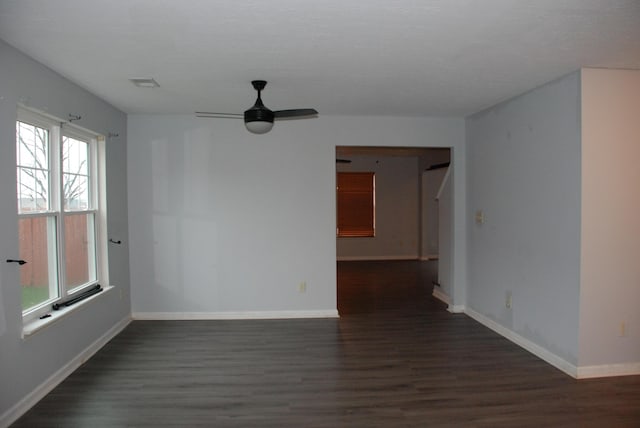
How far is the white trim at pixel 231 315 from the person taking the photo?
5012 mm

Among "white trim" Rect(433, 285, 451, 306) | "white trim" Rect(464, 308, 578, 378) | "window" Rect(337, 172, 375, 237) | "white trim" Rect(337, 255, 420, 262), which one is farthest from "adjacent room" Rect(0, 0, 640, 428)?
"window" Rect(337, 172, 375, 237)

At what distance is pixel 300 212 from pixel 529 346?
9.60 ft

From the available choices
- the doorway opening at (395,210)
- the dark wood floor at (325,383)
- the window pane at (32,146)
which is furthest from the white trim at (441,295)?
the window pane at (32,146)

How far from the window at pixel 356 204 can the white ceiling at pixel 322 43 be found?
6143mm

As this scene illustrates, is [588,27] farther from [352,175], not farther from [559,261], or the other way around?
[352,175]

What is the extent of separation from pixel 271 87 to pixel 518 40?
6.90ft

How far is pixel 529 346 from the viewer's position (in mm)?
3910

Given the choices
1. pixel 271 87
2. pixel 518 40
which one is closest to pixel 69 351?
pixel 271 87

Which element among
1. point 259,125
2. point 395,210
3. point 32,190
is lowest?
point 395,210

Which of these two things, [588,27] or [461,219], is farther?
[461,219]

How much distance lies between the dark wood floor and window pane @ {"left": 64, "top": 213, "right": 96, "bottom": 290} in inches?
30.1

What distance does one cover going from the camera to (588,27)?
244 centimetres

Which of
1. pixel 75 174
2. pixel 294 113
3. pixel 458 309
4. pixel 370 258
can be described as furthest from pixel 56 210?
pixel 370 258

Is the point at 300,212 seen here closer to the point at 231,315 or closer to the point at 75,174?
the point at 231,315
